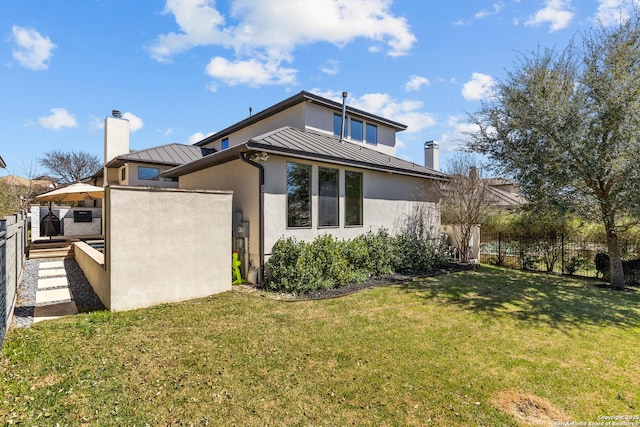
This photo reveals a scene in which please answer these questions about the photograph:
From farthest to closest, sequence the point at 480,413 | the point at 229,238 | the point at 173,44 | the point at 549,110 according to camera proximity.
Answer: the point at 173,44 → the point at 549,110 → the point at 229,238 → the point at 480,413

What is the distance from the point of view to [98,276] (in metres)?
6.73

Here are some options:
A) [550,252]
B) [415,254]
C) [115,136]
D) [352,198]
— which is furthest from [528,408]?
[115,136]

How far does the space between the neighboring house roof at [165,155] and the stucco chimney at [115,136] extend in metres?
0.94

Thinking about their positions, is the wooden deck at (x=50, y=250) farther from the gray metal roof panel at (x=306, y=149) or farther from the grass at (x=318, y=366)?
the gray metal roof panel at (x=306, y=149)

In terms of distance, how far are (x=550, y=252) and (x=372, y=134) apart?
8928 mm

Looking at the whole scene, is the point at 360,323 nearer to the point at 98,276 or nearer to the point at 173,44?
the point at 98,276

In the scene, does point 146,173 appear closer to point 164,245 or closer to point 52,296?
point 52,296

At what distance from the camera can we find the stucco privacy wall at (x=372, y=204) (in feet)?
26.5

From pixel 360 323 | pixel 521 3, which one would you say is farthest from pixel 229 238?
pixel 521 3

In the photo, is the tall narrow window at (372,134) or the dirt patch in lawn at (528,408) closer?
the dirt patch in lawn at (528,408)

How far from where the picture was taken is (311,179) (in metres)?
8.98

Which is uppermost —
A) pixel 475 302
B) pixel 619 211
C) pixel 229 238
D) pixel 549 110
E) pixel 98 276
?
pixel 549 110

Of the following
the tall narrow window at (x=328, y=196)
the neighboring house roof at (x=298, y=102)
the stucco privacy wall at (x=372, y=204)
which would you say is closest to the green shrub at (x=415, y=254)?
the stucco privacy wall at (x=372, y=204)

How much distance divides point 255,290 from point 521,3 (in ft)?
36.3
